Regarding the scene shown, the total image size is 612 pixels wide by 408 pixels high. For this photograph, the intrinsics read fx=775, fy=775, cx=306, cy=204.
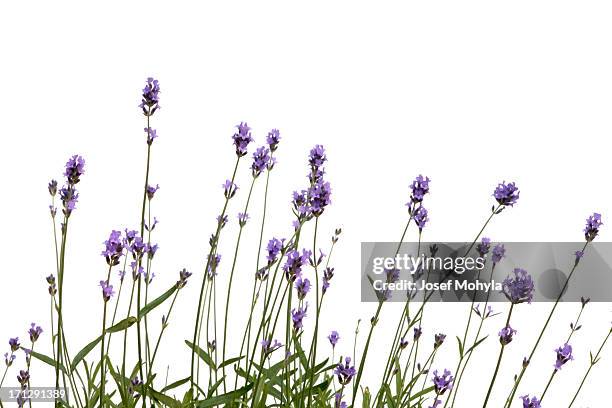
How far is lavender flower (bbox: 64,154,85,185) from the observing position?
79.2 inches

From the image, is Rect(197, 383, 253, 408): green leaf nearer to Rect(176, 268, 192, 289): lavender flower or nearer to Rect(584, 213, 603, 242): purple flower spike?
Rect(176, 268, 192, 289): lavender flower

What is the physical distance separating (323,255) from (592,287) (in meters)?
1.07

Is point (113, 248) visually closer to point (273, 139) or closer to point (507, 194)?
point (273, 139)

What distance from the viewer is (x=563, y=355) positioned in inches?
91.5

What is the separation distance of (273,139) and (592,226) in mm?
962

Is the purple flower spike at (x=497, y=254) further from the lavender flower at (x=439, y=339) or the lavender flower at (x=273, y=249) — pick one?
the lavender flower at (x=273, y=249)

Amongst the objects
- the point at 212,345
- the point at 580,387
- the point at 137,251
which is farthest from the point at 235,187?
the point at 580,387

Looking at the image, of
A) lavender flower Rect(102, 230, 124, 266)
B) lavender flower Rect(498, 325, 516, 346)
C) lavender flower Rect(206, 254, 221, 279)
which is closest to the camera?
lavender flower Rect(102, 230, 124, 266)

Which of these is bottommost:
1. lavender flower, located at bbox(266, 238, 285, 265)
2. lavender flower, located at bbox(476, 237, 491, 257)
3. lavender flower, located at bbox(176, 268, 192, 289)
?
lavender flower, located at bbox(176, 268, 192, 289)

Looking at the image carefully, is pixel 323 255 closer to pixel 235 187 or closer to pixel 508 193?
pixel 235 187

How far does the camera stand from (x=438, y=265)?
2.51m

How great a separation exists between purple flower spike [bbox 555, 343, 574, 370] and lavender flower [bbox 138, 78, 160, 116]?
4.57ft

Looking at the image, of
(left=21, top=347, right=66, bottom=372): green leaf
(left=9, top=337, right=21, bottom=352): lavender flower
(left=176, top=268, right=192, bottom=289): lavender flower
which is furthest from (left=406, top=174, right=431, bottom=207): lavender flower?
(left=9, top=337, right=21, bottom=352): lavender flower

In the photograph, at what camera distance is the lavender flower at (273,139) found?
230 cm
